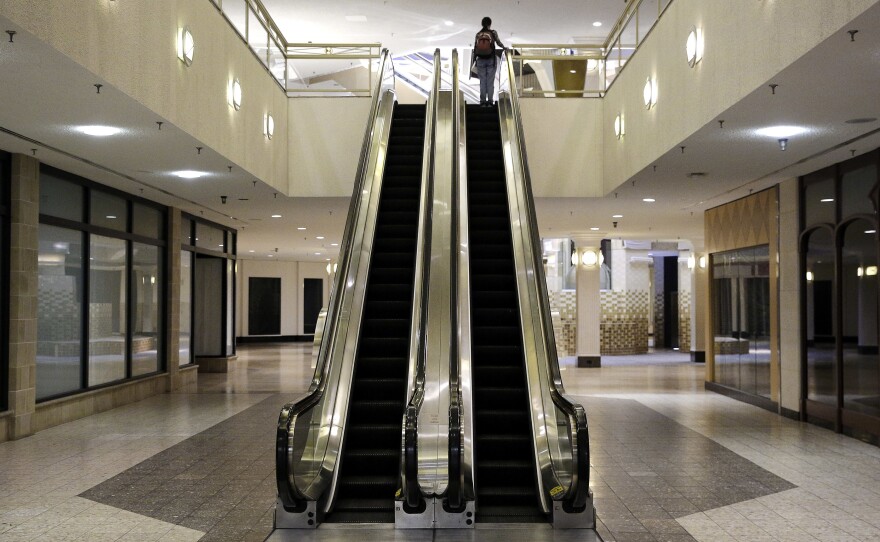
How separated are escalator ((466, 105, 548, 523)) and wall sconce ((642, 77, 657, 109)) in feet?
7.22

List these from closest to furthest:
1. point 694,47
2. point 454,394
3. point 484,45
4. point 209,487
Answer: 1. point 454,394
2. point 209,487
3. point 694,47
4. point 484,45

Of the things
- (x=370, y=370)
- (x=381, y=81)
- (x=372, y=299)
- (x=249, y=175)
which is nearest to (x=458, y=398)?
(x=370, y=370)

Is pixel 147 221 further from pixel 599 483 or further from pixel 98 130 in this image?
pixel 599 483

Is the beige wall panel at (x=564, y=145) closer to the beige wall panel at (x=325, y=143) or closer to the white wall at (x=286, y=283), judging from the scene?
the beige wall panel at (x=325, y=143)

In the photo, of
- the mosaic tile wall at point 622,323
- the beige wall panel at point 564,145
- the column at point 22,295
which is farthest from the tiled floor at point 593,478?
the mosaic tile wall at point 622,323

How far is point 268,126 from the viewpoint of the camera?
44.1 ft

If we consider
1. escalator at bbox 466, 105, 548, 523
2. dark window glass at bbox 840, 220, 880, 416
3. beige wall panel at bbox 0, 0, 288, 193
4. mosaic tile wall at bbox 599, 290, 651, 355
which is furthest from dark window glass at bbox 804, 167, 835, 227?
mosaic tile wall at bbox 599, 290, 651, 355

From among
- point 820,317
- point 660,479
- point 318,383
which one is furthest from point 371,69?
point 660,479

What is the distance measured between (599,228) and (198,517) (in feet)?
52.1

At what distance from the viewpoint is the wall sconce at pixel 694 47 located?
30.2ft

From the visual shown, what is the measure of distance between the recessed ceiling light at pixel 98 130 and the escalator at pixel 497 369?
162 inches

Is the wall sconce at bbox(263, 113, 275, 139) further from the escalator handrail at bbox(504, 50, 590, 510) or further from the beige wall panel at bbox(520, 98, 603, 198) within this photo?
the escalator handrail at bbox(504, 50, 590, 510)

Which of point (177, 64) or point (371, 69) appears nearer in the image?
point (177, 64)

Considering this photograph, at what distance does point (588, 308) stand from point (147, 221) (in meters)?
11.7
